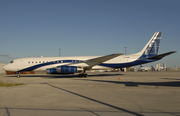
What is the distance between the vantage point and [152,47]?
901 inches

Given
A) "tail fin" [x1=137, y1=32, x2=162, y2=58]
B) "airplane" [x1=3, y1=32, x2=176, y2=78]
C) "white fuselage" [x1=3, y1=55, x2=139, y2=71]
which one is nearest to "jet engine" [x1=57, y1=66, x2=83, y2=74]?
"airplane" [x1=3, y1=32, x2=176, y2=78]

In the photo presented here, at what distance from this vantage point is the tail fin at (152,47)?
2259 centimetres

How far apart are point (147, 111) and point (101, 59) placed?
50.3ft

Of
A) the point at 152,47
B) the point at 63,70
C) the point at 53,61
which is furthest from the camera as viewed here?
the point at 152,47

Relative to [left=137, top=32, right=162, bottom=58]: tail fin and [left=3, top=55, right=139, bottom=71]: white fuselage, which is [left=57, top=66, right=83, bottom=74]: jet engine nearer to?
[left=3, top=55, right=139, bottom=71]: white fuselage

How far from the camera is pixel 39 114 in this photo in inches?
185

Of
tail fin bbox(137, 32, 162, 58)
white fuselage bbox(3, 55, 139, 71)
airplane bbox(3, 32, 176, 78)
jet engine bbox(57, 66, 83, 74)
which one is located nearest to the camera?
jet engine bbox(57, 66, 83, 74)

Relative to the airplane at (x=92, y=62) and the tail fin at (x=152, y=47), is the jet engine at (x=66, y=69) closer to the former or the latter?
the airplane at (x=92, y=62)

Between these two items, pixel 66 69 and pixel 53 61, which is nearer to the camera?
pixel 66 69

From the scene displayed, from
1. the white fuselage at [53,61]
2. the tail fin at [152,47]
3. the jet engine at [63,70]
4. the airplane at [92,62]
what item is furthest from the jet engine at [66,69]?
the tail fin at [152,47]

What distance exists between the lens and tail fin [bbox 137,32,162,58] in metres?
22.6

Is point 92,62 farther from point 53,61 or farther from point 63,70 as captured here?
point 53,61

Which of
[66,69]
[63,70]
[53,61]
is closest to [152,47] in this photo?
[66,69]

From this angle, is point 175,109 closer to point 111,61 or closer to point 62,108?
point 62,108
